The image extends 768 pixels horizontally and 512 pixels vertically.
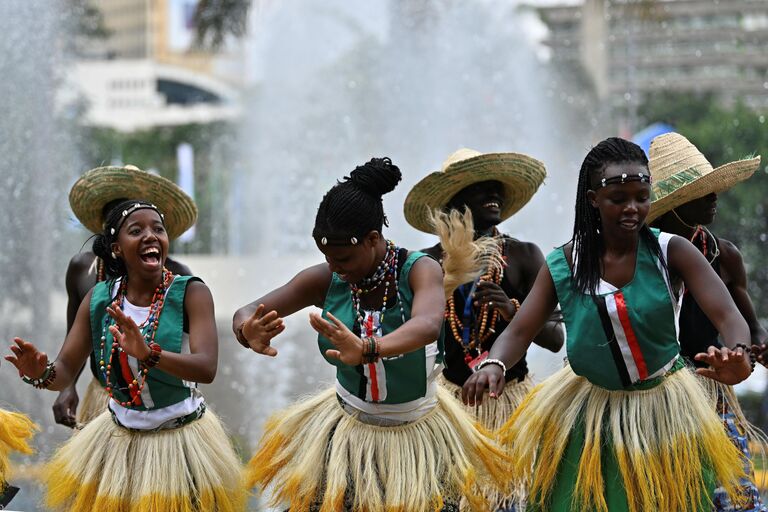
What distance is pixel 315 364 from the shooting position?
1118 cm

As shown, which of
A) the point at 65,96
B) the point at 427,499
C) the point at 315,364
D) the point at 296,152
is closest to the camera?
the point at 427,499

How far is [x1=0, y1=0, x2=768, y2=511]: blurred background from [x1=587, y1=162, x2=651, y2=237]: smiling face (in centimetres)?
445

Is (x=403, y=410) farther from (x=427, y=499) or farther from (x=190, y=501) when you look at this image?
(x=190, y=501)

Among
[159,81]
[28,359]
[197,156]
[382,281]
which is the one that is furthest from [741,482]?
[159,81]

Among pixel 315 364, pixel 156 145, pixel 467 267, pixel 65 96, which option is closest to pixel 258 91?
pixel 65 96

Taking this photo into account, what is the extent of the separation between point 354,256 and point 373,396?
53 centimetres

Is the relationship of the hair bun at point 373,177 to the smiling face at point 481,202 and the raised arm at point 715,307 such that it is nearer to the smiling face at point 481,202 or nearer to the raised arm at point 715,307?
the raised arm at point 715,307

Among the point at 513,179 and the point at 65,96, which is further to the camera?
the point at 65,96

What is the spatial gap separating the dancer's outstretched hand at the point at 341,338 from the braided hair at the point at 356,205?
1.29 ft

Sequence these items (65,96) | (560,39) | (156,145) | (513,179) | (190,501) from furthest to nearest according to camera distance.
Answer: (156,145)
(560,39)
(65,96)
(513,179)
(190,501)

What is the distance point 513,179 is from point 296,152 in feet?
31.5

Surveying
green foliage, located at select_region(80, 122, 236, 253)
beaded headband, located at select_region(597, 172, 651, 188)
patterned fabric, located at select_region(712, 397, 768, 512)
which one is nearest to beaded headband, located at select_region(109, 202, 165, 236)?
beaded headband, located at select_region(597, 172, 651, 188)

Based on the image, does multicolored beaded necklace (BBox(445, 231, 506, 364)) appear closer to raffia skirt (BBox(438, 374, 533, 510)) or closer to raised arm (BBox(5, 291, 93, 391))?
raffia skirt (BBox(438, 374, 533, 510))

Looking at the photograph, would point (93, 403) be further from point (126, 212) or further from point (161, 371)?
point (126, 212)
